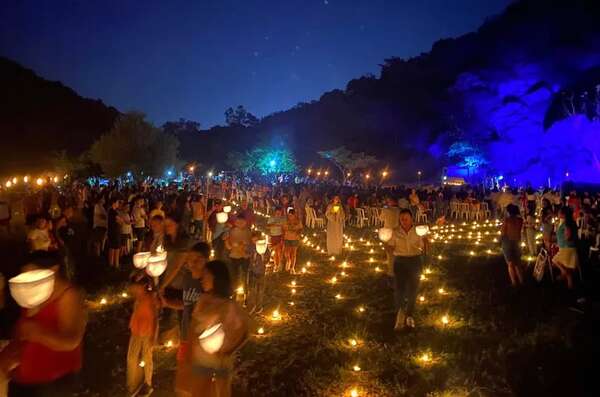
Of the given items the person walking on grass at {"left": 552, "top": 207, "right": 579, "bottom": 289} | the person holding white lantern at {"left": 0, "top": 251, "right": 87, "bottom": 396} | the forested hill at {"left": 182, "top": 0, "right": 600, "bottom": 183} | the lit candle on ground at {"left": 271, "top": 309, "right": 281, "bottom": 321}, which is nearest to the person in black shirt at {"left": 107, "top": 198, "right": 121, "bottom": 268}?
the lit candle on ground at {"left": 271, "top": 309, "right": 281, "bottom": 321}

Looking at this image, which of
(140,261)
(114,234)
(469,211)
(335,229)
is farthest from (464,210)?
(140,261)

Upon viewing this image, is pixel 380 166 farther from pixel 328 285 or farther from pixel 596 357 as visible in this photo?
pixel 596 357

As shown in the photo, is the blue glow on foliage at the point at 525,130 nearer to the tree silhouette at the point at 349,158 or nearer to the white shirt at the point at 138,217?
the tree silhouette at the point at 349,158

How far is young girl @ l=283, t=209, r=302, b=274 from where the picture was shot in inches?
413

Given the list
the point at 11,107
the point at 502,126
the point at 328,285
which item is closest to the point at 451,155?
the point at 502,126

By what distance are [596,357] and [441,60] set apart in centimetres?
4678

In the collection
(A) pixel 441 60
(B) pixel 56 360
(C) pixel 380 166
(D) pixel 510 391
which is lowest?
(D) pixel 510 391

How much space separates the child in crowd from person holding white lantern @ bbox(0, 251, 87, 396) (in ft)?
4.02

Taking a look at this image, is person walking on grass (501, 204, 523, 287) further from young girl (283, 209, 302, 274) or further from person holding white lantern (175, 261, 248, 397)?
person holding white lantern (175, 261, 248, 397)

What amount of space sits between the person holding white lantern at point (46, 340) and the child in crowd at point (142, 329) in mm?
1226

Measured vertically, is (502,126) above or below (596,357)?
above

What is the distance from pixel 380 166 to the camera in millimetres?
46250

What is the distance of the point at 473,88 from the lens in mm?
39219

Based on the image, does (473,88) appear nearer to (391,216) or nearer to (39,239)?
(391,216)
